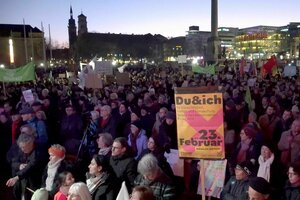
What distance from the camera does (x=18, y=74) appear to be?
14.2 m

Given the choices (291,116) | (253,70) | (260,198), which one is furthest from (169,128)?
(253,70)

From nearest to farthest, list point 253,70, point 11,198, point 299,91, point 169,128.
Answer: point 11,198, point 169,128, point 299,91, point 253,70

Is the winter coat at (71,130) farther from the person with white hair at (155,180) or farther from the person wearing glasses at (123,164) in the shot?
the person with white hair at (155,180)

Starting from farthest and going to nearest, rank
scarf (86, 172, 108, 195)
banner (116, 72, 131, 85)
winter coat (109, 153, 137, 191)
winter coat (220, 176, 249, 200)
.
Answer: banner (116, 72, 131, 85), winter coat (109, 153, 137, 191), winter coat (220, 176, 249, 200), scarf (86, 172, 108, 195)

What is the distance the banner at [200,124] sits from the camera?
4.42 metres

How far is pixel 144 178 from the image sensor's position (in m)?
4.60

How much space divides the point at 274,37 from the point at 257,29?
31.8 m

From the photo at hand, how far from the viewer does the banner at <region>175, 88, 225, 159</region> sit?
442 cm

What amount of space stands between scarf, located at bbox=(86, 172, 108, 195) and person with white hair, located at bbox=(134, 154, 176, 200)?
1.43 ft

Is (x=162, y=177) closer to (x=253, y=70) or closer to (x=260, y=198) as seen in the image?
(x=260, y=198)

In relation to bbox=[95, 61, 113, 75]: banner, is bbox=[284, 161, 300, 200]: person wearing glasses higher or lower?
lower

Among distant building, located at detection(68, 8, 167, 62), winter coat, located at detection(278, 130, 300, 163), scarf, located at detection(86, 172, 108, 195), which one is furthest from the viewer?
distant building, located at detection(68, 8, 167, 62)

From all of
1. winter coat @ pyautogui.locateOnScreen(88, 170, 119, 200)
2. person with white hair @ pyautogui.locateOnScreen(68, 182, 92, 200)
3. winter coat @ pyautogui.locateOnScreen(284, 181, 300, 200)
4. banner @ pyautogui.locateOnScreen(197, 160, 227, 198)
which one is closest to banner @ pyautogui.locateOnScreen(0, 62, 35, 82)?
banner @ pyautogui.locateOnScreen(197, 160, 227, 198)

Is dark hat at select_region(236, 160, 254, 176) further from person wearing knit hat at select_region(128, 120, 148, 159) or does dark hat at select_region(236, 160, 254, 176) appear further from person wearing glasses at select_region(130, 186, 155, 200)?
person wearing knit hat at select_region(128, 120, 148, 159)
